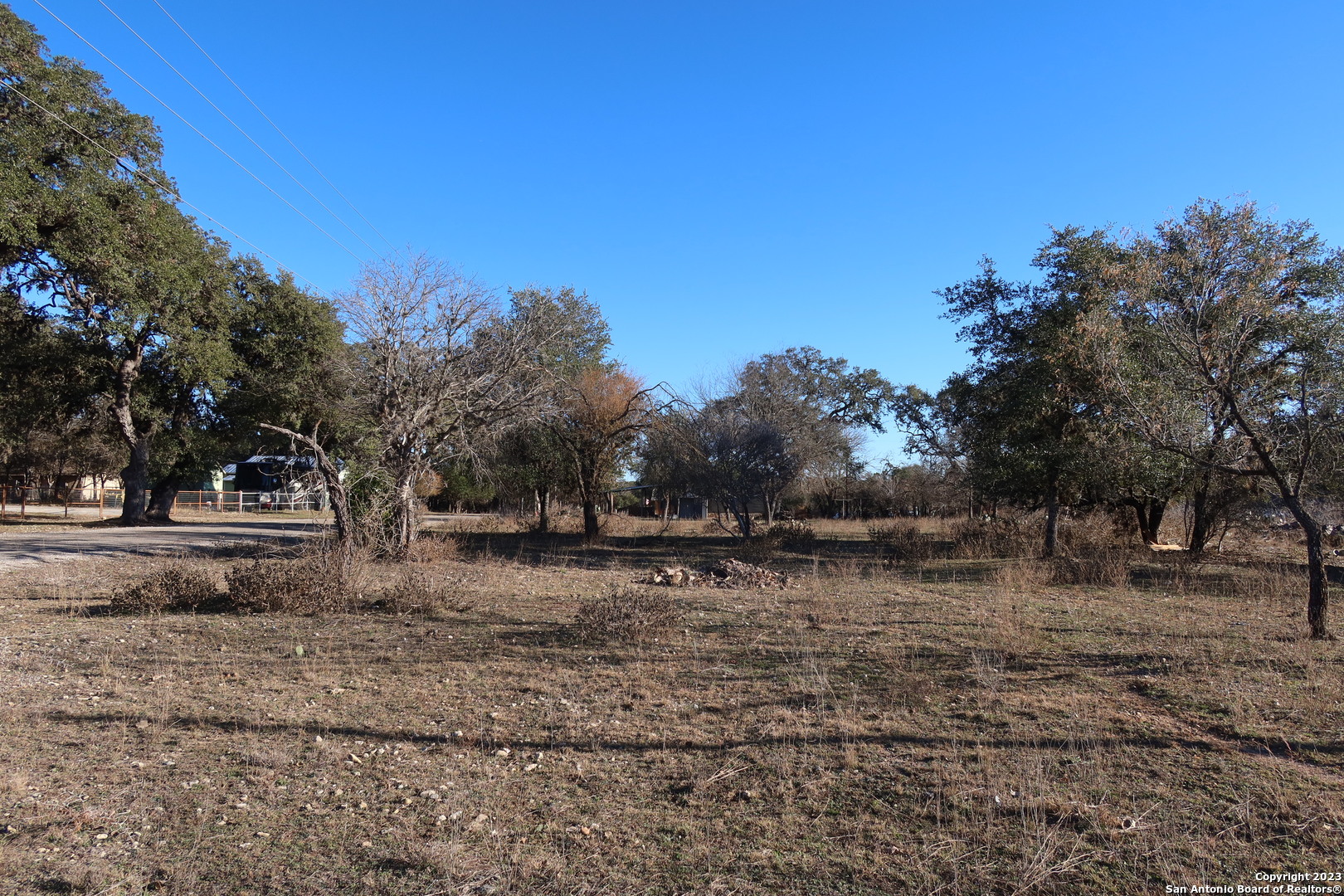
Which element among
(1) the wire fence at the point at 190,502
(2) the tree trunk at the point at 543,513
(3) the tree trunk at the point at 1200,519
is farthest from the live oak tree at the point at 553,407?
(1) the wire fence at the point at 190,502

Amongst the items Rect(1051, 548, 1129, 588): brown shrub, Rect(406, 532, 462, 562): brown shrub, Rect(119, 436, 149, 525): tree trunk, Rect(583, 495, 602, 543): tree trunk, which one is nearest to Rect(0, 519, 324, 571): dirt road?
Rect(119, 436, 149, 525): tree trunk

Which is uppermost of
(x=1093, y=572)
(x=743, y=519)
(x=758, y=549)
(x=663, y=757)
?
(x=743, y=519)

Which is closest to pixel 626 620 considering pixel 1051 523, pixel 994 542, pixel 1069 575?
pixel 1069 575

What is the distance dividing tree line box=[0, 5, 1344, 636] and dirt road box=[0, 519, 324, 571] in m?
3.61

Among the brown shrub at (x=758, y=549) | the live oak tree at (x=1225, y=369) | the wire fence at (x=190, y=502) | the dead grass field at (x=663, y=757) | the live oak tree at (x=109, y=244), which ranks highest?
the live oak tree at (x=109, y=244)

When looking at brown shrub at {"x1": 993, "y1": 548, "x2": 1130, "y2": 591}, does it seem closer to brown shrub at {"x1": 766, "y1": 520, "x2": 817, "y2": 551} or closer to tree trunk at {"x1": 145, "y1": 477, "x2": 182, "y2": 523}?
brown shrub at {"x1": 766, "y1": 520, "x2": 817, "y2": 551}

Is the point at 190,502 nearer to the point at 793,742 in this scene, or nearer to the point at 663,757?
the point at 663,757

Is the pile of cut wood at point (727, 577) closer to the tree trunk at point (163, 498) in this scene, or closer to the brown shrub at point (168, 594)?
the brown shrub at point (168, 594)

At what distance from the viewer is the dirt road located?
16.2 m

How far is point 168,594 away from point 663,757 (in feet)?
27.2

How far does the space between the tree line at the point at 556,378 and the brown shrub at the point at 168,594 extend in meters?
3.03

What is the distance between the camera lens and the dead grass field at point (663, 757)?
11.0 feet

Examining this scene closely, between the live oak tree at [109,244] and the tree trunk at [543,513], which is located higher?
the live oak tree at [109,244]

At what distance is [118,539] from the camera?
67.8ft
